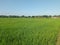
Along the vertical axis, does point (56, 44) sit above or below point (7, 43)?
below

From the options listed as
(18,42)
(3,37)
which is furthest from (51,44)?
(3,37)

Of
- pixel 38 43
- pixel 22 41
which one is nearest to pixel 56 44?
pixel 38 43

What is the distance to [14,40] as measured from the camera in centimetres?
1043

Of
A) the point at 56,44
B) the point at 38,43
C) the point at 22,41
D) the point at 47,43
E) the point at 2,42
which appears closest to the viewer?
the point at 2,42

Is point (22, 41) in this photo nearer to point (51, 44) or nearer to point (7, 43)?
point (7, 43)

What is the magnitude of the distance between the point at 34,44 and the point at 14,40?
4.59ft

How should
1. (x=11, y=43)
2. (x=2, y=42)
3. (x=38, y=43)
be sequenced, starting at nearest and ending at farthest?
(x=2, y=42)
(x=11, y=43)
(x=38, y=43)

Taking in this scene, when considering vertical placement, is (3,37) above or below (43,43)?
above

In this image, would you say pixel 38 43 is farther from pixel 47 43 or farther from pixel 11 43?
pixel 11 43

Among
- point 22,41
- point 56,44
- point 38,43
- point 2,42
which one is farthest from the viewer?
point 56,44

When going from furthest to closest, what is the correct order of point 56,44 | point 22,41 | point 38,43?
1. point 56,44
2. point 38,43
3. point 22,41

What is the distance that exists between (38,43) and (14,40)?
6.09ft

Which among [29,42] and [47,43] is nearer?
[29,42]

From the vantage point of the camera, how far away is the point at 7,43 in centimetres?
970
